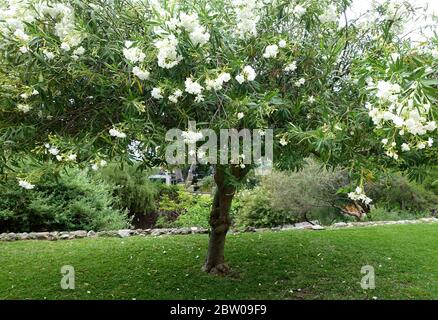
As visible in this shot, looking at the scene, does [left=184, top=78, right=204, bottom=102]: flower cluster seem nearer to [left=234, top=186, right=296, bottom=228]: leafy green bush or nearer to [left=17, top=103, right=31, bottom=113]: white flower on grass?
[left=17, top=103, right=31, bottom=113]: white flower on grass

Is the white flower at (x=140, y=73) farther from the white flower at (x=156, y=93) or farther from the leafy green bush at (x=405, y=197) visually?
the leafy green bush at (x=405, y=197)

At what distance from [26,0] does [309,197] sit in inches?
314

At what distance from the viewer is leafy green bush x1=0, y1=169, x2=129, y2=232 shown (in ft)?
26.7

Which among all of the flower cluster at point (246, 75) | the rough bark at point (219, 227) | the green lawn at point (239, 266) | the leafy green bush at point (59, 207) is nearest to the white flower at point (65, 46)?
the flower cluster at point (246, 75)

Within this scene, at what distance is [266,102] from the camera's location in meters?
2.55

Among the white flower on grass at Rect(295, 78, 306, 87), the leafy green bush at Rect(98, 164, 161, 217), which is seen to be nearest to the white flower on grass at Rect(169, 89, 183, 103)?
the white flower on grass at Rect(295, 78, 306, 87)

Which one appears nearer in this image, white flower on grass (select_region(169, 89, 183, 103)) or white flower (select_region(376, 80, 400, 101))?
white flower (select_region(376, 80, 400, 101))

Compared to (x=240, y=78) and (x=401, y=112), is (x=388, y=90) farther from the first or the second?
(x=240, y=78)

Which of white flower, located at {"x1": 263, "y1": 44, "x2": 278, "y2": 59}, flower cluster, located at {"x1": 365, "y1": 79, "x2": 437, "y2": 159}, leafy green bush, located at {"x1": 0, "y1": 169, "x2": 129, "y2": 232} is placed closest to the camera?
flower cluster, located at {"x1": 365, "y1": 79, "x2": 437, "y2": 159}

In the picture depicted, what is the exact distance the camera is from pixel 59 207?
8.48 m

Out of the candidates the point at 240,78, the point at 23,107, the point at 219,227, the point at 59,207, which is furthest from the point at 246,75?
the point at 59,207

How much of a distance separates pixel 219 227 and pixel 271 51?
2565mm

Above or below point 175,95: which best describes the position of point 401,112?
below

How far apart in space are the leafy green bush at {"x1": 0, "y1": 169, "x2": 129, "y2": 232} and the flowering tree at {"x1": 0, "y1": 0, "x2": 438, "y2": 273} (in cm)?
548
